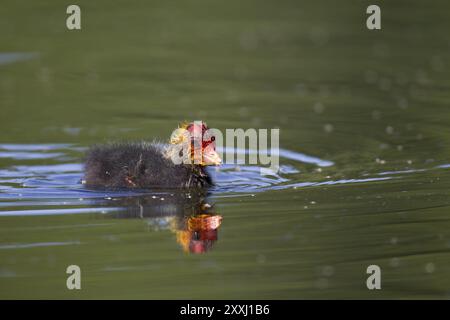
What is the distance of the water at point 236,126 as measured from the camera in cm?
785

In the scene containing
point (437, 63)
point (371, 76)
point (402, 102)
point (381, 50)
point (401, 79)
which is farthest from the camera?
point (381, 50)

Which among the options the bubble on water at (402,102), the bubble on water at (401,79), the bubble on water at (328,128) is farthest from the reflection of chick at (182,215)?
the bubble on water at (401,79)

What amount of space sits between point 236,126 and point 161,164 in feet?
11.1

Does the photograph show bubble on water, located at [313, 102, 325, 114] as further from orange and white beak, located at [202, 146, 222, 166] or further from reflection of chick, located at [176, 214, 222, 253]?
reflection of chick, located at [176, 214, 222, 253]

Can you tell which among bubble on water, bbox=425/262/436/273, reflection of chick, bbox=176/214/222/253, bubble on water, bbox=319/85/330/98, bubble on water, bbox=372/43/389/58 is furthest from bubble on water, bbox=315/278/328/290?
bubble on water, bbox=372/43/389/58

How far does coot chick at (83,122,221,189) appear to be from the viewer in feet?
33.1

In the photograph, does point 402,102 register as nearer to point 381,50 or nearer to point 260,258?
point 381,50

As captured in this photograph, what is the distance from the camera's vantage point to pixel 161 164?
1023 centimetres

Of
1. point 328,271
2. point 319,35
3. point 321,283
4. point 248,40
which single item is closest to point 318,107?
point 319,35

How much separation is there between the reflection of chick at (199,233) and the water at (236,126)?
0.03 m

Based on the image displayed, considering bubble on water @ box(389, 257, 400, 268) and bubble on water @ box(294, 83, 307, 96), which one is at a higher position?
bubble on water @ box(294, 83, 307, 96)

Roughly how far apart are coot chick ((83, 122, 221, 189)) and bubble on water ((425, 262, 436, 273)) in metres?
2.95

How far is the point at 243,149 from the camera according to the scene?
1241cm
